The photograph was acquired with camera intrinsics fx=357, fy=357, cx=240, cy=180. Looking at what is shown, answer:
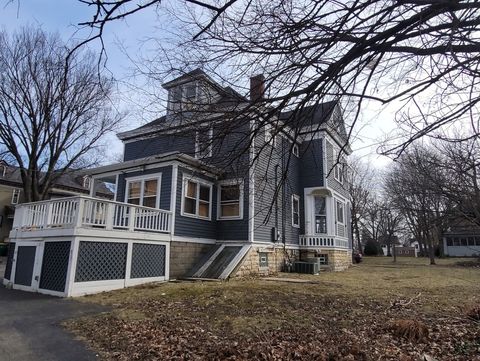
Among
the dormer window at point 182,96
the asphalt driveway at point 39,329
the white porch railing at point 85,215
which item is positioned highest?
the dormer window at point 182,96

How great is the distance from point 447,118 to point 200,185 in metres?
11.1

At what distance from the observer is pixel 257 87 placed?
13.0 feet

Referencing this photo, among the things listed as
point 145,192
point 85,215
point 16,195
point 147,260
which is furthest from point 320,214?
point 16,195

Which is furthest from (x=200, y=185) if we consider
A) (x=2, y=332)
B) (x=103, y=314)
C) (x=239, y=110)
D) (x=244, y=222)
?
(x=239, y=110)

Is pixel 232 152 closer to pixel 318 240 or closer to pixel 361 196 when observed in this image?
pixel 318 240

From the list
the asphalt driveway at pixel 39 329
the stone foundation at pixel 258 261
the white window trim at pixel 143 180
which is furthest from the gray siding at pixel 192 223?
the asphalt driveway at pixel 39 329

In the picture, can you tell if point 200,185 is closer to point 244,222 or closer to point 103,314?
point 244,222

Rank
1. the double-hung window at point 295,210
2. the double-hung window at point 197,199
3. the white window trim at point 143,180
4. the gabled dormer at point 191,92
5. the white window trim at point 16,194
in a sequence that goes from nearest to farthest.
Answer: the gabled dormer at point 191,92 → the white window trim at point 143,180 → the double-hung window at point 197,199 → the double-hung window at point 295,210 → the white window trim at point 16,194

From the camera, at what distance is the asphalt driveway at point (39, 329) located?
186 inches

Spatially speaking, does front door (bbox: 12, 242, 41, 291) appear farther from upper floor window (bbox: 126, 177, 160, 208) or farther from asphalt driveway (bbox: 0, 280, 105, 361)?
upper floor window (bbox: 126, 177, 160, 208)

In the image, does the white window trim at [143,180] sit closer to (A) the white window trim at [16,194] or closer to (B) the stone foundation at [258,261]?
(B) the stone foundation at [258,261]

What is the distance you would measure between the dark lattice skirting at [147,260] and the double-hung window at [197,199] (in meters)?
1.89

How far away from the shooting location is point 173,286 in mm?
10102

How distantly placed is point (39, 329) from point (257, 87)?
5336 mm
